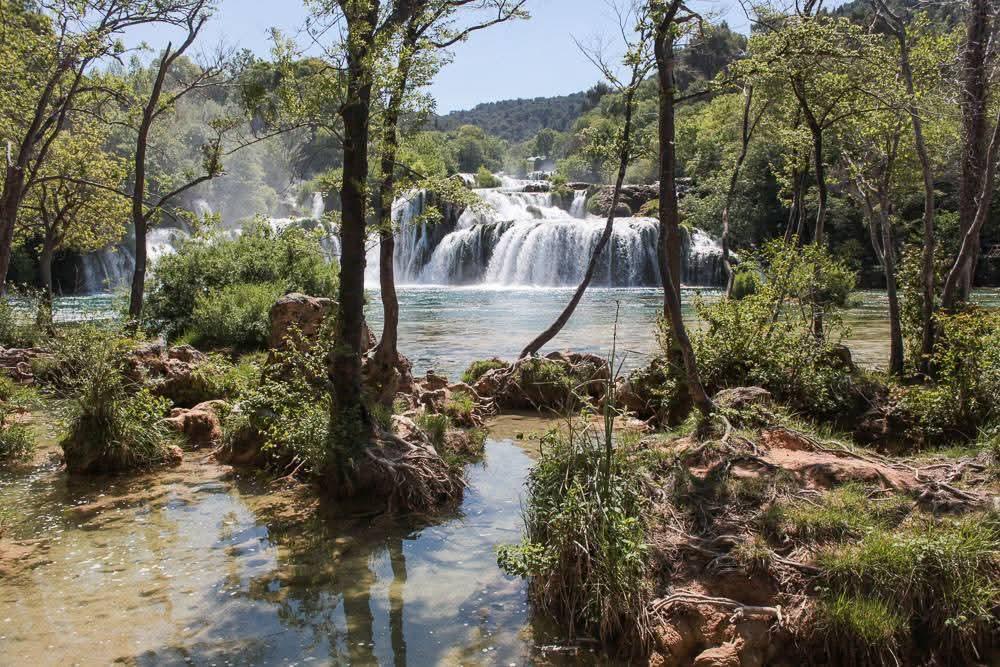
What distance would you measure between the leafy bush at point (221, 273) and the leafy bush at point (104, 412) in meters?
7.70

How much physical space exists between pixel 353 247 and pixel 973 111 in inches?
281

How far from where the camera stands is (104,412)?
7.67 meters

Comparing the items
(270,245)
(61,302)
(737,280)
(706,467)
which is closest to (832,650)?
(706,467)

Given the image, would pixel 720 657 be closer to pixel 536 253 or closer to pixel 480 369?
pixel 480 369

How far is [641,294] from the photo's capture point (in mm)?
31188

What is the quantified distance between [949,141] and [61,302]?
2917 cm

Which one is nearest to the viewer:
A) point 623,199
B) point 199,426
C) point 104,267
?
point 199,426

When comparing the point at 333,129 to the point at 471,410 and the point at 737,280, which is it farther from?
the point at 737,280

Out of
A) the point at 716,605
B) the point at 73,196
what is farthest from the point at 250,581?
the point at 73,196

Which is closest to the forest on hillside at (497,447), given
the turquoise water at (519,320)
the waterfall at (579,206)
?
the turquoise water at (519,320)

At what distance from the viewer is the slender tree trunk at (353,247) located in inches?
277

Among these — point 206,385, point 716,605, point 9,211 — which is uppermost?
point 9,211

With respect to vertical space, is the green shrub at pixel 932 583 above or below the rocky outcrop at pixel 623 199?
below

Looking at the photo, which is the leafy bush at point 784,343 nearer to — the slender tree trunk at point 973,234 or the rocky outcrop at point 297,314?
the slender tree trunk at point 973,234
